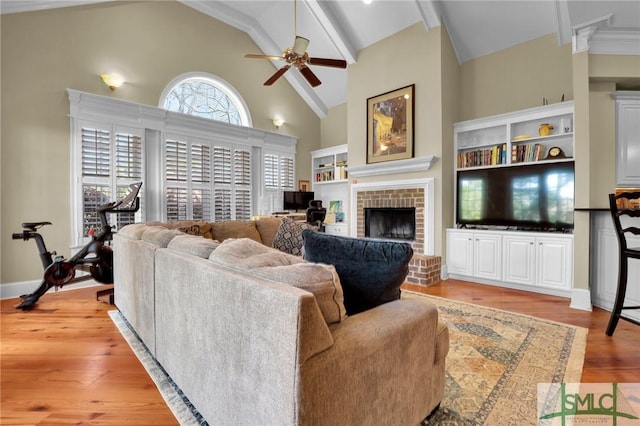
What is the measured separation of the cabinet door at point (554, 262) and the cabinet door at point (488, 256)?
44 cm

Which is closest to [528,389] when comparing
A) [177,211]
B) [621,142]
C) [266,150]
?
[621,142]

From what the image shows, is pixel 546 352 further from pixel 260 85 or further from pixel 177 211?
pixel 260 85

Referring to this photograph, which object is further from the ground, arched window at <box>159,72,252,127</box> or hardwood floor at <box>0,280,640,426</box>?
arched window at <box>159,72,252,127</box>

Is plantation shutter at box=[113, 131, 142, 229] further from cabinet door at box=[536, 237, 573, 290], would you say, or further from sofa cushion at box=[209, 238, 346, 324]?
cabinet door at box=[536, 237, 573, 290]

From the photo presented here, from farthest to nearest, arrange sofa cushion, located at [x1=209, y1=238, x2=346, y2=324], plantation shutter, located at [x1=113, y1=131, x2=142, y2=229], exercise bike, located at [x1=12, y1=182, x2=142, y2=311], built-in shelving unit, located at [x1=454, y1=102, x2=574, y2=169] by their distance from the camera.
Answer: plantation shutter, located at [x1=113, y1=131, x2=142, y2=229], built-in shelving unit, located at [x1=454, y1=102, x2=574, y2=169], exercise bike, located at [x1=12, y1=182, x2=142, y2=311], sofa cushion, located at [x1=209, y1=238, x2=346, y2=324]

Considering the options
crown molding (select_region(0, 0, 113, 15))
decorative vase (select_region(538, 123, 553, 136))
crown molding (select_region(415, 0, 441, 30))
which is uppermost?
crown molding (select_region(415, 0, 441, 30))

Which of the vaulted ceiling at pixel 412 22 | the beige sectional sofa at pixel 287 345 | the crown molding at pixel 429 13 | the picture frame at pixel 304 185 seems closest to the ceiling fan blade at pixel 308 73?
the vaulted ceiling at pixel 412 22

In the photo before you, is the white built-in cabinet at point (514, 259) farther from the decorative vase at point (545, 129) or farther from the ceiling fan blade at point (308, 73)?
A: the ceiling fan blade at point (308, 73)

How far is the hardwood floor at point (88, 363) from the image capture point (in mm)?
1583

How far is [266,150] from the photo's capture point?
6.27 m

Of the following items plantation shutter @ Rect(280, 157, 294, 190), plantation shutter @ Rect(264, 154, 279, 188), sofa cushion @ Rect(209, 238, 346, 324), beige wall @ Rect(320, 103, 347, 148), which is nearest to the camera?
sofa cushion @ Rect(209, 238, 346, 324)

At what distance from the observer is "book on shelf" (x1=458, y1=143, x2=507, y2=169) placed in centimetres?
423

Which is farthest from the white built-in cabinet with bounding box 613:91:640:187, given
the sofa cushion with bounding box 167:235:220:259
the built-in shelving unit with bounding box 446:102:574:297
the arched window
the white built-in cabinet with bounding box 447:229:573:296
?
the arched window

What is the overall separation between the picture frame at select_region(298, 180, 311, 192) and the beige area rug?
4.53 metres
